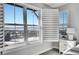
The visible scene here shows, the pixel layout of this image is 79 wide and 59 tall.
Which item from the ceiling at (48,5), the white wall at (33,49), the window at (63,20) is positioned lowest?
the white wall at (33,49)

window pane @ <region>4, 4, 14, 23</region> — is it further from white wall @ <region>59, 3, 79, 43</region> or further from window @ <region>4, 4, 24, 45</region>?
white wall @ <region>59, 3, 79, 43</region>

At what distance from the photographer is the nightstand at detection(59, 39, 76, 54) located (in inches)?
73.0

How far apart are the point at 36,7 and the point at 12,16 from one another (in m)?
0.38

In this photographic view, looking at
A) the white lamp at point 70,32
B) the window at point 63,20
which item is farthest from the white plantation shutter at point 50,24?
the white lamp at point 70,32

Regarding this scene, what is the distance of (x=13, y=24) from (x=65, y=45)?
84 cm

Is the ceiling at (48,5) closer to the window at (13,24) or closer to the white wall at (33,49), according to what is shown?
the window at (13,24)

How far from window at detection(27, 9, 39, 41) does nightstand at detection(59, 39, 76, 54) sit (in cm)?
38

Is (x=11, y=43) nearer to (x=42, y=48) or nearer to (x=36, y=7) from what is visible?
(x=42, y=48)

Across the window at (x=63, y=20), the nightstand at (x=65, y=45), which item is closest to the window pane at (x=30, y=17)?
the window at (x=63, y=20)

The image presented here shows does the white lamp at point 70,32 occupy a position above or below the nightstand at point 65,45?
above


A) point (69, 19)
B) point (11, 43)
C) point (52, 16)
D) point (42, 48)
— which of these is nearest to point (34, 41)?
point (42, 48)

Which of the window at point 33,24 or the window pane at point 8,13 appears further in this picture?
the window at point 33,24

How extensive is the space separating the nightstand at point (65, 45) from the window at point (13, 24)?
592mm

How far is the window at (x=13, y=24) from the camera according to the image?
5.93ft
